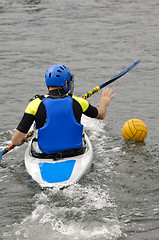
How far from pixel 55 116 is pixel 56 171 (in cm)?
87

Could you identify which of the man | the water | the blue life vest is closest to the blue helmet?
the man

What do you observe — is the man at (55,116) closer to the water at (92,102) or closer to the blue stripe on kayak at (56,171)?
the blue stripe on kayak at (56,171)

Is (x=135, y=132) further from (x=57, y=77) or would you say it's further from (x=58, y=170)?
(x=57, y=77)

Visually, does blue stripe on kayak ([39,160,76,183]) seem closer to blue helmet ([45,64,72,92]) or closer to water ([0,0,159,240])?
water ([0,0,159,240])

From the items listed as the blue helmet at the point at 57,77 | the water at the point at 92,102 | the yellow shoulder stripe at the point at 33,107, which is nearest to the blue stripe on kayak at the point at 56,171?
the water at the point at 92,102

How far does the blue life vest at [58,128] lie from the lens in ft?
24.4

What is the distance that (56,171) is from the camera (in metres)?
7.51

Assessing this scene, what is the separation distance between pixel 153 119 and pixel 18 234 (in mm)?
6253

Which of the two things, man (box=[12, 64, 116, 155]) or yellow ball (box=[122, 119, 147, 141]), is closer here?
man (box=[12, 64, 116, 155])

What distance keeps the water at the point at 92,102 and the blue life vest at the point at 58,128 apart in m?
0.69

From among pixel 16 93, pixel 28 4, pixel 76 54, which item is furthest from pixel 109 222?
pixel 28 4

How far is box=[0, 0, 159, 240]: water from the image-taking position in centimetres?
661

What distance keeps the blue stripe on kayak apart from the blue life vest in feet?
0.73

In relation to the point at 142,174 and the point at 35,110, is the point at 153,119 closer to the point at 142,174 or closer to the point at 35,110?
the point at 142,174
